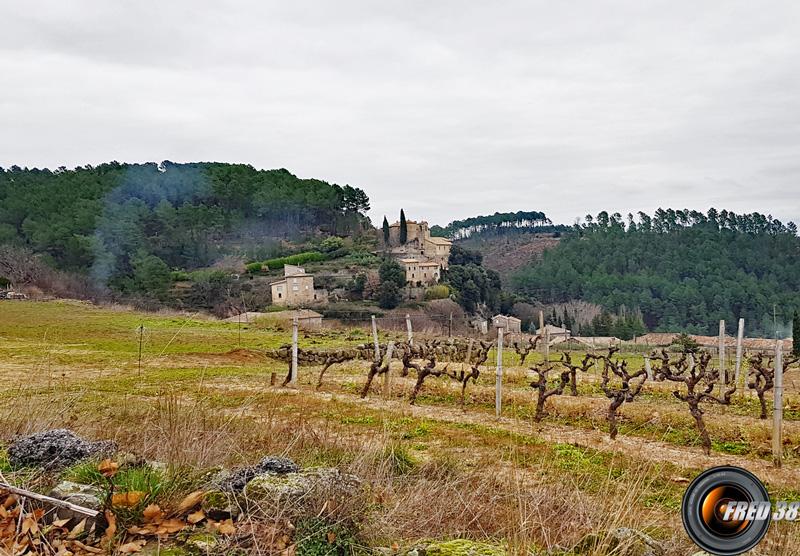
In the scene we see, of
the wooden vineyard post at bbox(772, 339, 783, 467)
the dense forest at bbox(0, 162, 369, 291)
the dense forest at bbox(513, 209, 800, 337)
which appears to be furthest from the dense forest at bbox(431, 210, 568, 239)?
the wooden vineyard post at bbox(772, 339, 783, 467)

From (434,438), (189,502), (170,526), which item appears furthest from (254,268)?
(170,526)

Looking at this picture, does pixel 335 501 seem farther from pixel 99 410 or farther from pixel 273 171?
pixel 273 171

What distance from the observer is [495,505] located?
3664mm

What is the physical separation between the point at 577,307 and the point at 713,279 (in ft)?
61.4

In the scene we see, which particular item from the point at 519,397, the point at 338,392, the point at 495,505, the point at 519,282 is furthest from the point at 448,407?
the point at 519,282

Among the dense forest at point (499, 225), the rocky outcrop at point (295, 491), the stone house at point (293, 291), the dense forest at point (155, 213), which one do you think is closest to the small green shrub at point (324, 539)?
the rocky outcrop at point (295, 491)

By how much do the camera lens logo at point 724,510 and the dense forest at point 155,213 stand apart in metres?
50.4

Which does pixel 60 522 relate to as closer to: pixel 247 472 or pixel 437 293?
pixel 247 472

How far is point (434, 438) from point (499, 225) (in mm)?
123310

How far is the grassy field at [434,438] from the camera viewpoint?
3182 mm

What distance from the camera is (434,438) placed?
7949 millimetres

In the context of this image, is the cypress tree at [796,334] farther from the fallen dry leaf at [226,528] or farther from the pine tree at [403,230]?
the pine tree at [403,230]

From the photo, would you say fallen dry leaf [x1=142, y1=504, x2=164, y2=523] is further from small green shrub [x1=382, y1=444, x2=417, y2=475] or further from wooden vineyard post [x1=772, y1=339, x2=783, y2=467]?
wooden vineyard post [x1=772, y1=339, x2=783, y2=467]

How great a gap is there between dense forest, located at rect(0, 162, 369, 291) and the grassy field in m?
35.9
